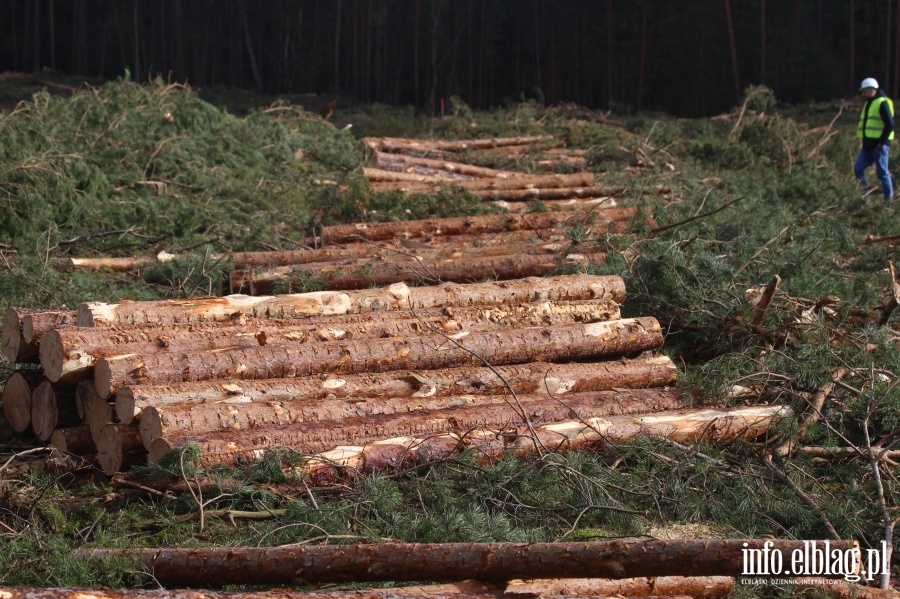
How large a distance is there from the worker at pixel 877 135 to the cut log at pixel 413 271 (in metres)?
6.05

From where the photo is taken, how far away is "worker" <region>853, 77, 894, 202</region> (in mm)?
13414

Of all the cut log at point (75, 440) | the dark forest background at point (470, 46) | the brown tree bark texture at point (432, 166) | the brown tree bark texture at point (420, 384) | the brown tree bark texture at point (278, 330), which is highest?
the dark forest background at point (470, 46)

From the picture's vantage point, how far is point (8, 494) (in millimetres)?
5535

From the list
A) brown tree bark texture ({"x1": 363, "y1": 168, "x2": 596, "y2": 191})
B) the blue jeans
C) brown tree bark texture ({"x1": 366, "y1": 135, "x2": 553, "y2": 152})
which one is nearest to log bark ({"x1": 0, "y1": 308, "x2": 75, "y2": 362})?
brown tree bark texture ({"x1": 363, "y1": 168, "x2": 596, "y2": 191})

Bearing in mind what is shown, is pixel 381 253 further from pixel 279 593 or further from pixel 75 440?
pixel 279 593

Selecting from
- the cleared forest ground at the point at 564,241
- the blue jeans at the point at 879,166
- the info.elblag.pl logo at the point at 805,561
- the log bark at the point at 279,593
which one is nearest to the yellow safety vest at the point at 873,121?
the blue jeans at the point at 879,166

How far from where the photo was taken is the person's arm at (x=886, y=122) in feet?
44.1

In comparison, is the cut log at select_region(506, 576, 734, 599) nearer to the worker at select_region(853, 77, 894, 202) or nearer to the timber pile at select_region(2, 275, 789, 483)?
the timber pile at select_region(2, 275, 789, 483)

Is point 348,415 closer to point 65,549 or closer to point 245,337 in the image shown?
point 245,337

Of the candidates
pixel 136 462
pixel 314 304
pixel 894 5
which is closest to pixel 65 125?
pixel 314 304

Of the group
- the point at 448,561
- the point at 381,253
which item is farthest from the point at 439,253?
the point at 448,561

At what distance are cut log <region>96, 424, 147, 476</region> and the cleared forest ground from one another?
0.58 feet

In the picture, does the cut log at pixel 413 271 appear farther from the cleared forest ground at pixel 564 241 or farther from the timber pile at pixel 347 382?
the timber pile at pixel 347 382

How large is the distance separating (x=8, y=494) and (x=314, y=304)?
2569 mm
